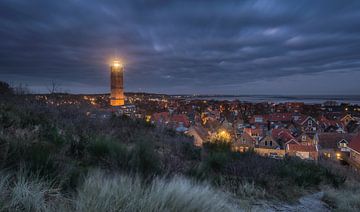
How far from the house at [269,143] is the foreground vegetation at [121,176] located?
2803 centimetres

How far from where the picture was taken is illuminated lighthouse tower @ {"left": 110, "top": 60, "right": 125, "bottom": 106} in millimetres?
45244

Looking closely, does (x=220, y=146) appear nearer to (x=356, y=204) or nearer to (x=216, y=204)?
(x=356, y=204)

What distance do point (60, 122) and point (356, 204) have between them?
25.7 feet

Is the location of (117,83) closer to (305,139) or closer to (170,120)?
(170,120)

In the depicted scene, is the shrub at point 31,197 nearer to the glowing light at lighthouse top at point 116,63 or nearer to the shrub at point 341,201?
the shrub at point 341,201

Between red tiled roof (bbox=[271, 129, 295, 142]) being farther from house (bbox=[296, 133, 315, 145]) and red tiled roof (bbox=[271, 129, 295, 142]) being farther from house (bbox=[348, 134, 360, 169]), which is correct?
house (bbox=[348, 134, 360, 169])

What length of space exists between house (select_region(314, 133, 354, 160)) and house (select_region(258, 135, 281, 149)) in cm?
538

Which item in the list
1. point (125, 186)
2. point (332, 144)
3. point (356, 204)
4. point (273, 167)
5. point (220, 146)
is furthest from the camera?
point (332, 144)

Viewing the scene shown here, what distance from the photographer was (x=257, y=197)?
5008 mm

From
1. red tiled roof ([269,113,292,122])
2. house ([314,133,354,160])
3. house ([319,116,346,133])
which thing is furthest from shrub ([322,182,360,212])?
red tiled roof ([269,113,292,122])

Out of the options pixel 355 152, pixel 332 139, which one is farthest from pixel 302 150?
pixel 332 139

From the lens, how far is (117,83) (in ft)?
149

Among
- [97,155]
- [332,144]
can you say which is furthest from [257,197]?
[332,144]

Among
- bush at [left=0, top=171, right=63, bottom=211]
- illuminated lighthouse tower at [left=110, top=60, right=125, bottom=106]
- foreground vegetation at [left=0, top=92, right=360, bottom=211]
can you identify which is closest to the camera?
bush at [left=0, top=171, right=63, bottom=211]
